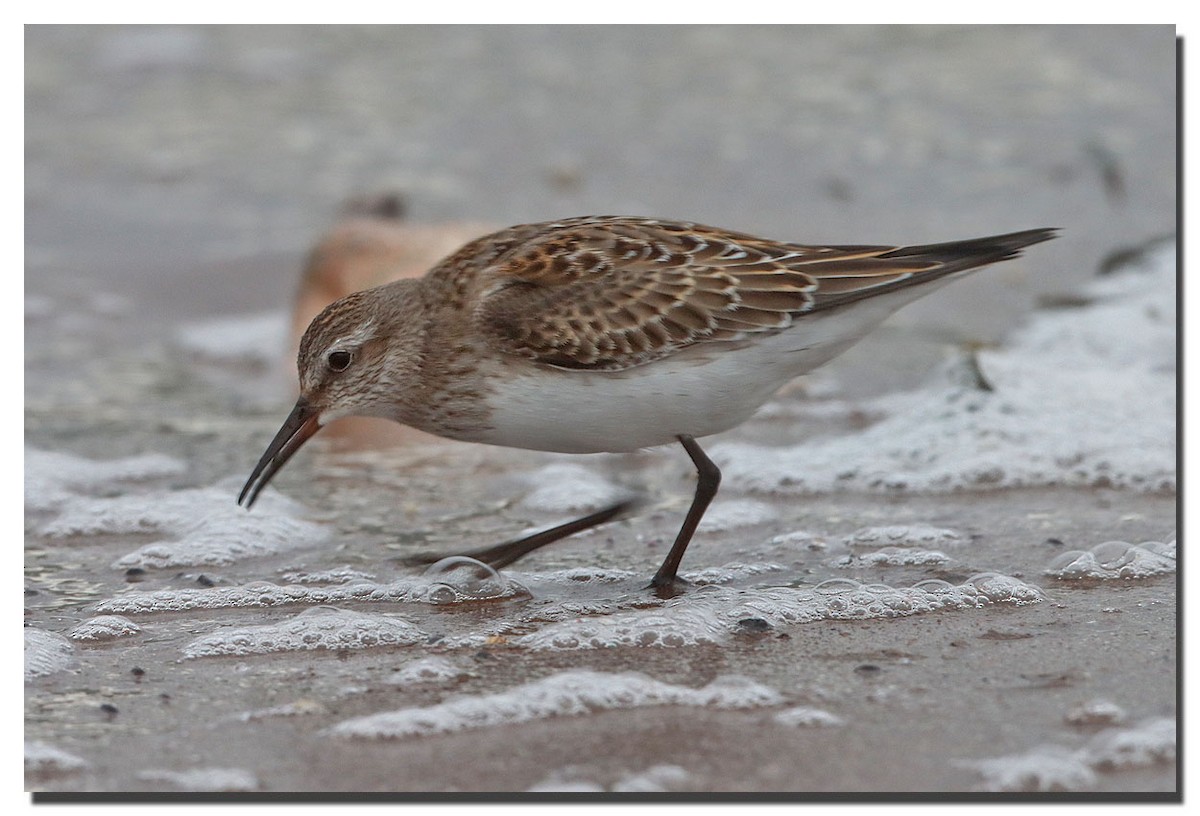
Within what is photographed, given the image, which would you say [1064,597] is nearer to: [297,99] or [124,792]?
[124,792]

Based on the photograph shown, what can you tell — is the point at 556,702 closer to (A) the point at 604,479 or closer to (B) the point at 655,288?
(B) the point at 655,288

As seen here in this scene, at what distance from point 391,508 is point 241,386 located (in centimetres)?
221

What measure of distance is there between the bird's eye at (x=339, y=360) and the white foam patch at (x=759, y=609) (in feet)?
4.40

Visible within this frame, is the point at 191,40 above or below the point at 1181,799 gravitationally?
above

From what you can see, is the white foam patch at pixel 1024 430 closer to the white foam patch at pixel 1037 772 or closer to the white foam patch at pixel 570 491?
the white foam patch at pixel 570 491

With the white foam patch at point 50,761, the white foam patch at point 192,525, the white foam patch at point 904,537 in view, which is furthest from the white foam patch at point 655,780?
the white foam patch at point 192,525

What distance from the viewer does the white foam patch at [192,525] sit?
5996 millimetres

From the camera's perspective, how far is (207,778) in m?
4.02

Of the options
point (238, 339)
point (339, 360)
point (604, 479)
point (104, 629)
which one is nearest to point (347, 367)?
point (339, 360)

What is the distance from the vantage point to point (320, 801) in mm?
3914

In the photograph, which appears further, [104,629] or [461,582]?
[461,582]

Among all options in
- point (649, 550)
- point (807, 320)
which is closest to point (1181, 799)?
point (807, 320)

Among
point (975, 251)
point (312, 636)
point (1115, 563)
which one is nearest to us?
point (312, 636)

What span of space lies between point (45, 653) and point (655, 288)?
2351 mm
